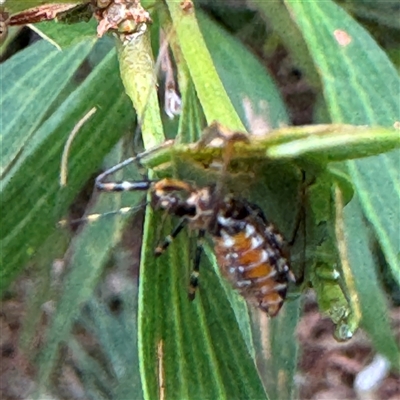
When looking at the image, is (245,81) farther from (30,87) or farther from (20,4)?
(20,4)

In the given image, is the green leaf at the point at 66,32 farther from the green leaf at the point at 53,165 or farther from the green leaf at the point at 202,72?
the green leaf at the point at 202,72

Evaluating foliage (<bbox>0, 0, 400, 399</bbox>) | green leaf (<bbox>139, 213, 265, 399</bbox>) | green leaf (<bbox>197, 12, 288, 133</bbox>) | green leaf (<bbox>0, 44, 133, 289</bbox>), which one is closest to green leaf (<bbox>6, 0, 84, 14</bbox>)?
foliage (<bbox>0, 0, 400, 399</bbox>)

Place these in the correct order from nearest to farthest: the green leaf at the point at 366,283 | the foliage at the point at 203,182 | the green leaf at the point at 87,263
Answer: the foliage at the point at 203,182
the green leaf at the point at 366,283
the green leaf at the point at 87,263

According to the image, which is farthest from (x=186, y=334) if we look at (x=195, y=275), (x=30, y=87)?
(x=30, y=87)

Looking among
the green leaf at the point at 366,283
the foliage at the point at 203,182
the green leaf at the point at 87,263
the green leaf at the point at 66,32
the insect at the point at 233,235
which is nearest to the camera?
the foliage at the point at 203,182

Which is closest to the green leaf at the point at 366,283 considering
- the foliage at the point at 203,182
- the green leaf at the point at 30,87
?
the foliage at the point at 203,182

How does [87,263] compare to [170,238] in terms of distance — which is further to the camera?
[87,263]

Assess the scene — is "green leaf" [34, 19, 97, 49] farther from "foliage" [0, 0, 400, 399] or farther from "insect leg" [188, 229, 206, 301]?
"insect leg" [188, 229, 206, 301]

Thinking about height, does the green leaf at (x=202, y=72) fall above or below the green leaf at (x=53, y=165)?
above
